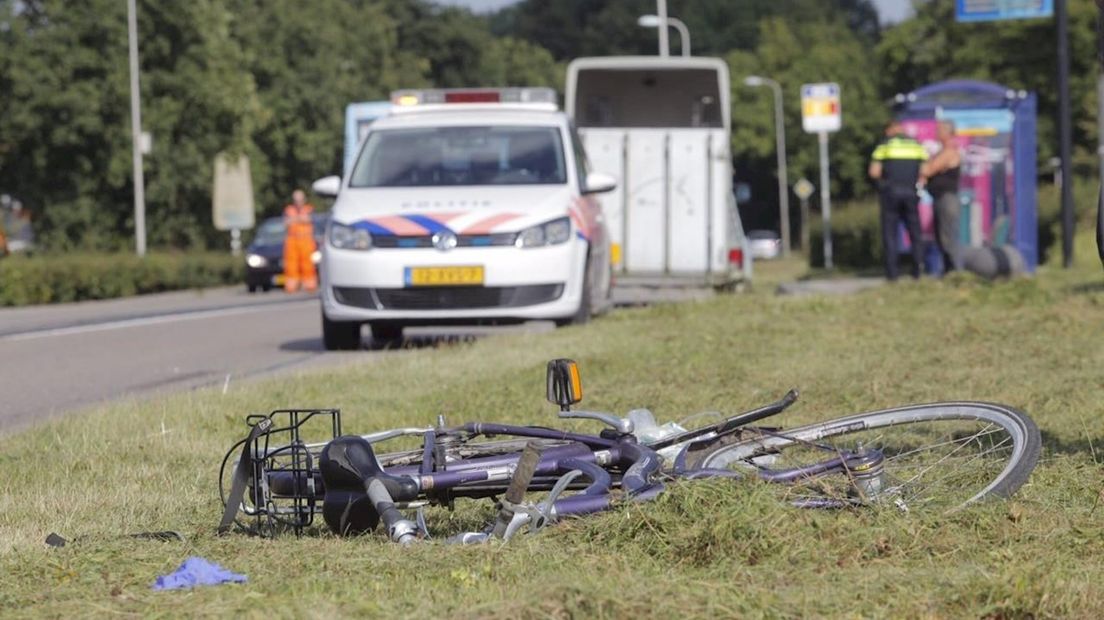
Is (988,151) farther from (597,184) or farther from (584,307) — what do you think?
(584,307)

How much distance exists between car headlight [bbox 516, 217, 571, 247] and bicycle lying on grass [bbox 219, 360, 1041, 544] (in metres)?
8.12

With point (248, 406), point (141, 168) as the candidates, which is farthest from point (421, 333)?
point (141, 168)

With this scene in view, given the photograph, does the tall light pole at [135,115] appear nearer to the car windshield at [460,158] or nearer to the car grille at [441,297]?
the car windshield at [460,158]

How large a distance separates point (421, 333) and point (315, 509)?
1155cm

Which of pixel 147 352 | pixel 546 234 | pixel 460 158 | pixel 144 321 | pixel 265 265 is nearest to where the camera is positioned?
pixel 546 234

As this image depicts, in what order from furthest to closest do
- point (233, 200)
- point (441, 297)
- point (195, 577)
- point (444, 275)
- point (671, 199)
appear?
point (233, 200), point (671, 199), point (441, 297), point (444, 275), point (195, 577)

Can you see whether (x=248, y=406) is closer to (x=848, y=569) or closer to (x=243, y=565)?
(x=243, y=565)

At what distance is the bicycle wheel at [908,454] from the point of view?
190 inches

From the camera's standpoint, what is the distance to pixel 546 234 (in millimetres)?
13648

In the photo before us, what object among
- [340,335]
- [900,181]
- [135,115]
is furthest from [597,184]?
[135,115]

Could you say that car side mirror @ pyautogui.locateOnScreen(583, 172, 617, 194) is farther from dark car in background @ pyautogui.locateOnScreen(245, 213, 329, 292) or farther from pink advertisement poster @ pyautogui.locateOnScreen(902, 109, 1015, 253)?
dark car in background @ pyautogui.locateOnScreen(245, 213, 329, 292)

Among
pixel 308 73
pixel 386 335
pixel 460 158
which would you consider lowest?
pixel 386 335

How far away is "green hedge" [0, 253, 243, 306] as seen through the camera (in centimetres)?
2867

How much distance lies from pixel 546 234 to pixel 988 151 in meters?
12.7
